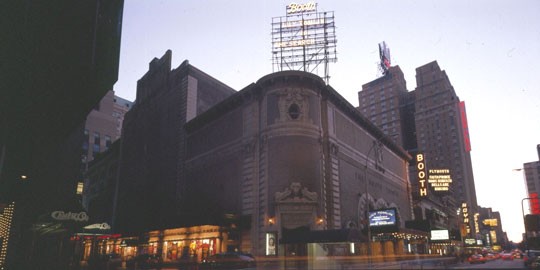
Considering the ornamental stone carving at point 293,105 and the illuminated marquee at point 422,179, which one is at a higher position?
the ornamental stone carving at point 293,105

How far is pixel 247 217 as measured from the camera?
124ft

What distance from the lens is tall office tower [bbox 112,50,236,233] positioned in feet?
166

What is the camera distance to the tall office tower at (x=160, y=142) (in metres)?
50.6

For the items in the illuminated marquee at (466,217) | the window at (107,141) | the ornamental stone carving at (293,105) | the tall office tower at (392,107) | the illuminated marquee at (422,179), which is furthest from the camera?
the tall office tower at (392,107)

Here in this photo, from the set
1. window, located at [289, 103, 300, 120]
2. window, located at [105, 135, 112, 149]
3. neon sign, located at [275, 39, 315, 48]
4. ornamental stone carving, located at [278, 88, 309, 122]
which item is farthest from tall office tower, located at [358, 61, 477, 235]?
window, located at [105, 135, 112, 149]

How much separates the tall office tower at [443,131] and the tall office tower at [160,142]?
98.1 metres

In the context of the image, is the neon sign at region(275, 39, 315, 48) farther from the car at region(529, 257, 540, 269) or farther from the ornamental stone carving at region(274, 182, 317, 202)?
the car at region(529, 257, 540, 269)

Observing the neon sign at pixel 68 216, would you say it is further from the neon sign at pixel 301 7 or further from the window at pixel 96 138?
the window at pixel 96 138

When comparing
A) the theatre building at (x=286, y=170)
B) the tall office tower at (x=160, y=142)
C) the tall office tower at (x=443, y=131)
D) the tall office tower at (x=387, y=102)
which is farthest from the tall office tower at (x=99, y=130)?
the tall office tower at (x=443, y=131)

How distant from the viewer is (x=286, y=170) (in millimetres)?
36688

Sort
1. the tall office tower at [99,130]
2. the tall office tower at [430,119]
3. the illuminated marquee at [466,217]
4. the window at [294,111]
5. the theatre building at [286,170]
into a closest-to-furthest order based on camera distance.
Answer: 1. the theatre building at [286,170]
2. the window at [294,111]
3. the tall office tower at [99,130]
4. the illuminated marquee at [466,217]
5. the tall office tower at [430,119]

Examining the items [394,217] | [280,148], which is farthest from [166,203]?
[394,217]

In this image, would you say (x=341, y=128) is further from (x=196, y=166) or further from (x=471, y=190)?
(x=471, y=190)

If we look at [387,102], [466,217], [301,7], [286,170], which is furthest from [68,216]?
[387,102]
